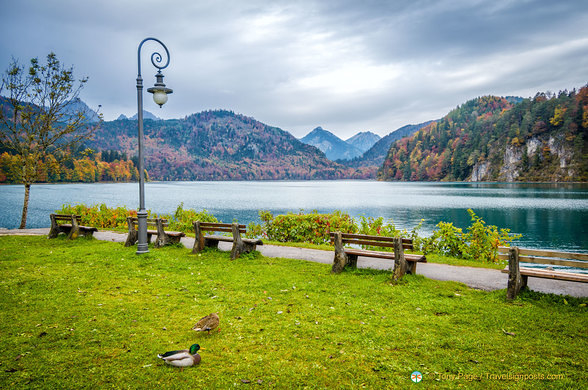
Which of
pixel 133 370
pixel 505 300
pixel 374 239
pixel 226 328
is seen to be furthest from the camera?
pixel 374 239

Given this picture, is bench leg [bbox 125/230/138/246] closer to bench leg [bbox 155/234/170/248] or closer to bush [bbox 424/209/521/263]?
bench leg [bbox 155/234/170/248]

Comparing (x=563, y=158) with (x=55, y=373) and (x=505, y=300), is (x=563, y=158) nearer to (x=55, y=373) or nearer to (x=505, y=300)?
→ (x=505, y=300)

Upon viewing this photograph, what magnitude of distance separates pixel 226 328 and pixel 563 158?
136921 millimetres

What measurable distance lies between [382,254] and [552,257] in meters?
3.54

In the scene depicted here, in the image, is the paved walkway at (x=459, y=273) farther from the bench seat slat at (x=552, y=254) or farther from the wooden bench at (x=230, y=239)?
the bench seat slat at (x=552, y=254)

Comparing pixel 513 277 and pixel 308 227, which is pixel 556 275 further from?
pixel 308 227

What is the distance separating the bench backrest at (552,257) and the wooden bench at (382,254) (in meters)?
2.07

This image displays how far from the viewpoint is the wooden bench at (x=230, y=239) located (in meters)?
10.6

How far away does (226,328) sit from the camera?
5500 millimetres

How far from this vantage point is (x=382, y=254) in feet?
29.0

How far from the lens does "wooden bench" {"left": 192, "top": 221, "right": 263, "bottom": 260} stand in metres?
10.6

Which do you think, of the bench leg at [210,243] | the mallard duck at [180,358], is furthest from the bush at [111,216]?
the mallard duck at [180,358]

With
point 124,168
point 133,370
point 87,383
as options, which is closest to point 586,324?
point 133,370

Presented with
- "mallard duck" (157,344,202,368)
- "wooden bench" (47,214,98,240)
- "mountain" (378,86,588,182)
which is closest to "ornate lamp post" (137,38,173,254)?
"wooden bench" (47,214,98,240)
